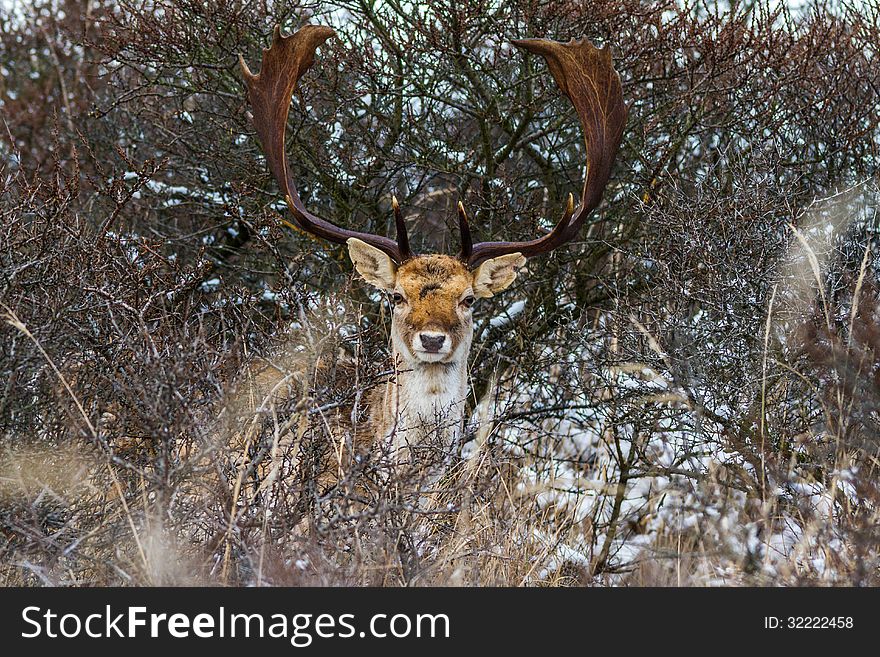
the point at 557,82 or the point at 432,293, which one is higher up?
the point at 557,82

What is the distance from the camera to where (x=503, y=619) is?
11.0ft

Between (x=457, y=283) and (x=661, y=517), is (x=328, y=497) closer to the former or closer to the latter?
(x=457, y=283)

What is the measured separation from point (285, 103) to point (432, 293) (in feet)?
3.98

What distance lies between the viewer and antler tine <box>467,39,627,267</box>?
505 cm

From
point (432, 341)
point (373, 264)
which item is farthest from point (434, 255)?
point (432, 341)

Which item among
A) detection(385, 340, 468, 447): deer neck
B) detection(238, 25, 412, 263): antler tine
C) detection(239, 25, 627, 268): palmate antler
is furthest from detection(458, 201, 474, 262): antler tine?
detection(385, 340, 468, 447): deer neck

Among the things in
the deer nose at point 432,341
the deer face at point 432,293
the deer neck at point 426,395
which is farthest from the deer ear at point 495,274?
the deer nose at point 432,341

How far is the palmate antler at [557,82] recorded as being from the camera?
507 cm

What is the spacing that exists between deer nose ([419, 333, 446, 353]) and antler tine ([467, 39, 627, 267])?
1.91ft

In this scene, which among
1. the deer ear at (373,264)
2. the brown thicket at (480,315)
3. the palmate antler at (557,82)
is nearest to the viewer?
the brown thicket at (480,315)

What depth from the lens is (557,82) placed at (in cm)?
513

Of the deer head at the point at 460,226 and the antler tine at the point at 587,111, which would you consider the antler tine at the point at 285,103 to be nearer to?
the deer head at the point at 460,226

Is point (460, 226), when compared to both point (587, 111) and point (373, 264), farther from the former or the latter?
point (587, 111)

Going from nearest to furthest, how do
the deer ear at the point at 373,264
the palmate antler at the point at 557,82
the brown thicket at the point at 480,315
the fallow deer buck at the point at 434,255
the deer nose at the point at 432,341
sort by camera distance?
the brown thicket at the point at 480,315 < the deer nose at the point at 432,341 < the fallow deer buck at the point at 434,255 < the palmate antler at the point at 557,82 < the deer ear at the point at 373,264
